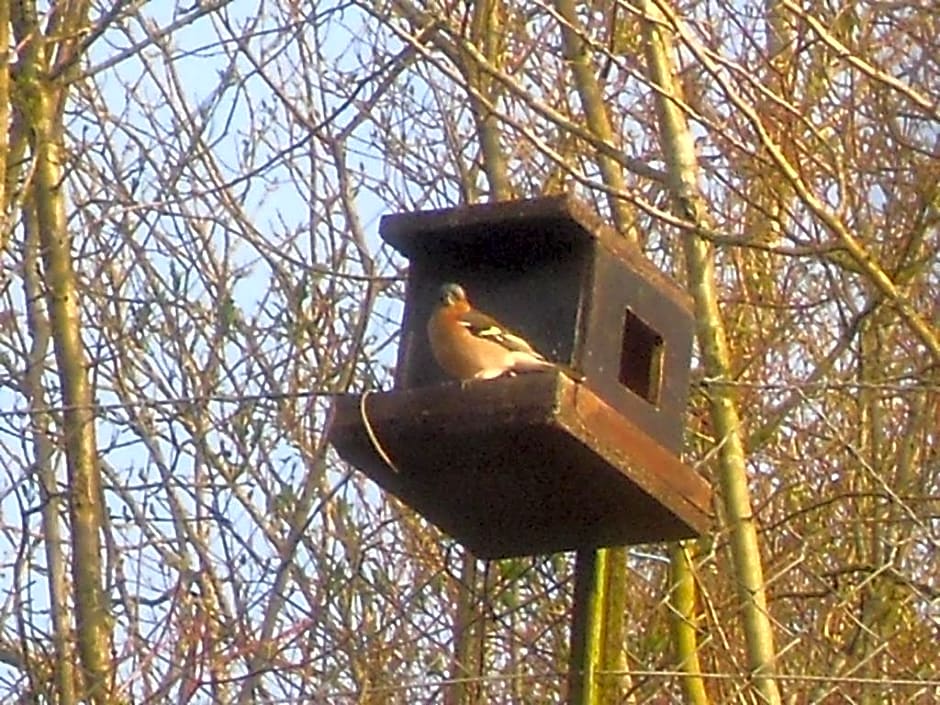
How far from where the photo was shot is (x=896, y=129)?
5.83m

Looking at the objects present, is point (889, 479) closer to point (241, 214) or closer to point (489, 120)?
point (489, 120)

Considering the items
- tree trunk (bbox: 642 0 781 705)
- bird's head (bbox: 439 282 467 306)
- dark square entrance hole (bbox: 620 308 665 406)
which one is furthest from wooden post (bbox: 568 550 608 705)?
tree trunk (bbox: 642 0 781 705)

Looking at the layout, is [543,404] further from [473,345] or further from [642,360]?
[642,360]

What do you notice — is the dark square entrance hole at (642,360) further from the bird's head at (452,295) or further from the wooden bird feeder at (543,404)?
the bird's head at (452,295)

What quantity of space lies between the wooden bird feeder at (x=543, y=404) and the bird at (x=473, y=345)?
0.25 ft

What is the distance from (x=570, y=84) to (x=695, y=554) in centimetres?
141

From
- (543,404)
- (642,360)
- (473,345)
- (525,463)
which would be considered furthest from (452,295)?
(543,404)

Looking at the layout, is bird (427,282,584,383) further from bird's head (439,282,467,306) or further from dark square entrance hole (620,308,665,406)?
dark square entrance hole (620,308,665,406)

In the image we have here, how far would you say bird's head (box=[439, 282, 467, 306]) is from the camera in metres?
4.29

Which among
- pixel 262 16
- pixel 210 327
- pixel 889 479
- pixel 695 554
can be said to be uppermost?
pixel 262 16

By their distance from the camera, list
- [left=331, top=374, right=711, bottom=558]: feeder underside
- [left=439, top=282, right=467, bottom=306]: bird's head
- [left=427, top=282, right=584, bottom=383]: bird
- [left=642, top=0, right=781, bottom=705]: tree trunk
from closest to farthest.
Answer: [left=331, top=374, right=711, bottom=558]: feeder underside → [left=427, top=282, right=584, bottom=383]: bird → [left=439, top=282, right=467, bottom=306]: bird's head → [left=642, top=0, right=781, bottom=705]: tree trunk

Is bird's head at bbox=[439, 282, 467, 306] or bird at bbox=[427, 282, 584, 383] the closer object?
bird at bbox=[427, 282, 584, 383]

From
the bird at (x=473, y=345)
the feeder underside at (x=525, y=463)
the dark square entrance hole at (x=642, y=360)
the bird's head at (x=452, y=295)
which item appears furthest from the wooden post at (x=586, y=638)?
the bird's head at (x=452, y=295)

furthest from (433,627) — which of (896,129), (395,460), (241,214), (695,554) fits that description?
(395,460)
